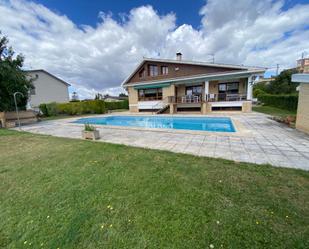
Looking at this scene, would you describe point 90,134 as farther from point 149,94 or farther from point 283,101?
point 283,101

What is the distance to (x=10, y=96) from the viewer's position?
42.1ft

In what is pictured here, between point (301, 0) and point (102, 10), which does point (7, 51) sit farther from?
point (301, 0)

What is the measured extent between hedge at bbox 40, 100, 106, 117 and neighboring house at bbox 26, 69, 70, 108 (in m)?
8.47

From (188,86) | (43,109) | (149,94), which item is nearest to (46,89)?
(43,109)

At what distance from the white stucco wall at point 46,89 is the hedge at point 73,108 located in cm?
913

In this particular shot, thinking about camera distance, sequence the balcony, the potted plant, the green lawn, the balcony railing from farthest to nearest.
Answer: the balcony → the balcony railing → the potted plant → the green lawn

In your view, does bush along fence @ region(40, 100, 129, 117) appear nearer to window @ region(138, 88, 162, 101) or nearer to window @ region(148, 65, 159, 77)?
Answer: window @ region(138, 88, 162, 101)

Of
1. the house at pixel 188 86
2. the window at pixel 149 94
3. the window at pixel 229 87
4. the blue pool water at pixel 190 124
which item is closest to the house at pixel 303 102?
the blue pool water at pixel 190 124

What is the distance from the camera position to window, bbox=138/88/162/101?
2127cm

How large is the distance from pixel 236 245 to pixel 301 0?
15.1 metres

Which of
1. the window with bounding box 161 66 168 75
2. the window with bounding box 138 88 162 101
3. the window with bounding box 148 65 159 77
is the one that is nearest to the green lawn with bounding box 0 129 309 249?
the window with bounding box 138 88 162 101

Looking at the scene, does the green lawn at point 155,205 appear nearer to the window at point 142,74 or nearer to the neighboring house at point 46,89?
the window at point 142,74

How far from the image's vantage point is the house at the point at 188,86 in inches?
633

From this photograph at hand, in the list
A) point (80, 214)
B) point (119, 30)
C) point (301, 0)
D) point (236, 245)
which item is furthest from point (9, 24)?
point (301, 0)
